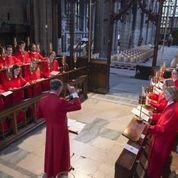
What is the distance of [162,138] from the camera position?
376 cm

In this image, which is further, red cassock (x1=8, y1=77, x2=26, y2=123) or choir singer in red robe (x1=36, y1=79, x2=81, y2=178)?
red cassock (x1=8, y1=77, x2=26, y2=123)

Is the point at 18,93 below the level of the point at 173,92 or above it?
below

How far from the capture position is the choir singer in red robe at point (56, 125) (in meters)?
3.62

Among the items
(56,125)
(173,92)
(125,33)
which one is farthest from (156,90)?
(125,33)

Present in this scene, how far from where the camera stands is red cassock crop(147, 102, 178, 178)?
11.8ft

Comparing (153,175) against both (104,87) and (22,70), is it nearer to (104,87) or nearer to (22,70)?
(22,70)

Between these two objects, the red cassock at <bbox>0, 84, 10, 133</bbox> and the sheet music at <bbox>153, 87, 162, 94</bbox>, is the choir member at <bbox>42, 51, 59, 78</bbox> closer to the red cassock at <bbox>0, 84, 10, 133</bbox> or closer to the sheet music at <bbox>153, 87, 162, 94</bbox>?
the red cassock at <bbox>0, 84, 10, 133</bbox>

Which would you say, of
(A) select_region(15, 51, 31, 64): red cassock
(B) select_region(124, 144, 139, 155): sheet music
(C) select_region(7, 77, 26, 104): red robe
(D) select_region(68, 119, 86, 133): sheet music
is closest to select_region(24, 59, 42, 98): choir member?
(C) select_region(7, 77, 26, 104): red robe

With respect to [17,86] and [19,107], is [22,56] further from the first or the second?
[19,107]

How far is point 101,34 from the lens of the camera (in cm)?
1619

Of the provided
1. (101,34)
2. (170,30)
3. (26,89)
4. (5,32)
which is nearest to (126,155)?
(26,89)

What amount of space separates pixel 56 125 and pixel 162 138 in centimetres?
159

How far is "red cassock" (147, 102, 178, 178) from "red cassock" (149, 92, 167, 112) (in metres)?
0.49

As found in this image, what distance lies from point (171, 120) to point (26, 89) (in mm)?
3699
